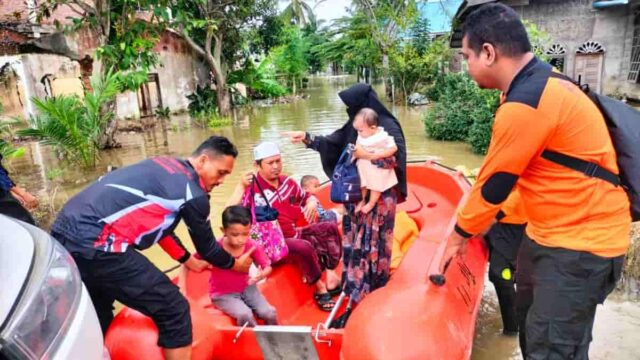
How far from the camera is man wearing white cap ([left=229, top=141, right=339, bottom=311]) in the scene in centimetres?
330

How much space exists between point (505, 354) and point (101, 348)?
2774mm

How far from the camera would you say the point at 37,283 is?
141cm

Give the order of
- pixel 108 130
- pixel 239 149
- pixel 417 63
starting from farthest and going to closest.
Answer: pixel 417 63
pixel 239 149
pixel 108 130

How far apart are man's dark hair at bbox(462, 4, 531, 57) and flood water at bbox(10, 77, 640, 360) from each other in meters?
2.39

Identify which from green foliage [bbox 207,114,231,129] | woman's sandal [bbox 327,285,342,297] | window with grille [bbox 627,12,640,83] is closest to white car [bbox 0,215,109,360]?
woman's sandal [bbox 327,285,342,297]

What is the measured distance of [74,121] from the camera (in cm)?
858

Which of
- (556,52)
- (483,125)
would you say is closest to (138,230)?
(483,125)

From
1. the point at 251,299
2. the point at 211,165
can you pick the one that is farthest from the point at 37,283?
the point at 251,299

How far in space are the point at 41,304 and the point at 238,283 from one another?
156 centimetres

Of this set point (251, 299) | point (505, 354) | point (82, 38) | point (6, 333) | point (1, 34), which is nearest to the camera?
point (6, 333)

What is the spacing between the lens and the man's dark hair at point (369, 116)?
2.87 m

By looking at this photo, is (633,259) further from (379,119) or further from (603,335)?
(379,119)

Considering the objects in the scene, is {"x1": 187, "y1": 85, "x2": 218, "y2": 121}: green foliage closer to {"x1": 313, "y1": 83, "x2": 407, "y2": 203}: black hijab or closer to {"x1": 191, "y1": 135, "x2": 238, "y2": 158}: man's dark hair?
{"x1": 313, "y1": 83, "x2": 407, "y2": 203}: black hijab

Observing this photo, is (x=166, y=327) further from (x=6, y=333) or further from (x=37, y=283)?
(x=6, y=333)
